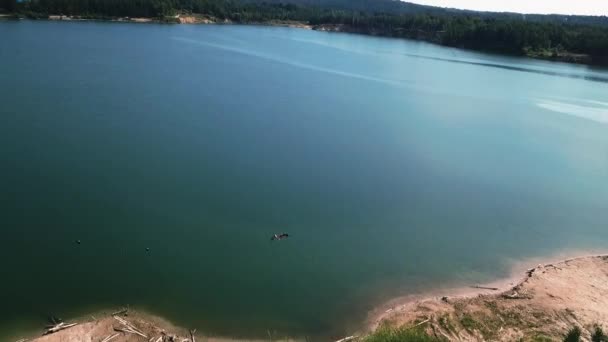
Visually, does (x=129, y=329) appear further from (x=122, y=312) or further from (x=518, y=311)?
(x=518, y=311)

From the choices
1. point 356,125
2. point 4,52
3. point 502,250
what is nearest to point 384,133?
point 356,125

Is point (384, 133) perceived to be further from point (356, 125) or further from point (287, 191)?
point (287, 191)

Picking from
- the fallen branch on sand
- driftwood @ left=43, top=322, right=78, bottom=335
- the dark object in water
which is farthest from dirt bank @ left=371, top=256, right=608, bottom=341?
driftwood @ left=43, top=322, right=78, bottom=335

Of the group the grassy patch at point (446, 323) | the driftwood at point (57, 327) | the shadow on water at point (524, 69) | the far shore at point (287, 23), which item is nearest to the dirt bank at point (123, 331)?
the driftwood at point (57, 327)

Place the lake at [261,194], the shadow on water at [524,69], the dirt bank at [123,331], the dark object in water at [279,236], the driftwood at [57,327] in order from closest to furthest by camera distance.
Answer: the dirt bank at [123,331], the driftwood at [57,327], the lake at [261,194], the dark object in water at [279,236], the shadow on water at [524,69]

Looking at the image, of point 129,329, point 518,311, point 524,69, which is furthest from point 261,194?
point 524,69

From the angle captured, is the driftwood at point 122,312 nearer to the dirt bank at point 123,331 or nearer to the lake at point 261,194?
the dirt bank at point 123,331
